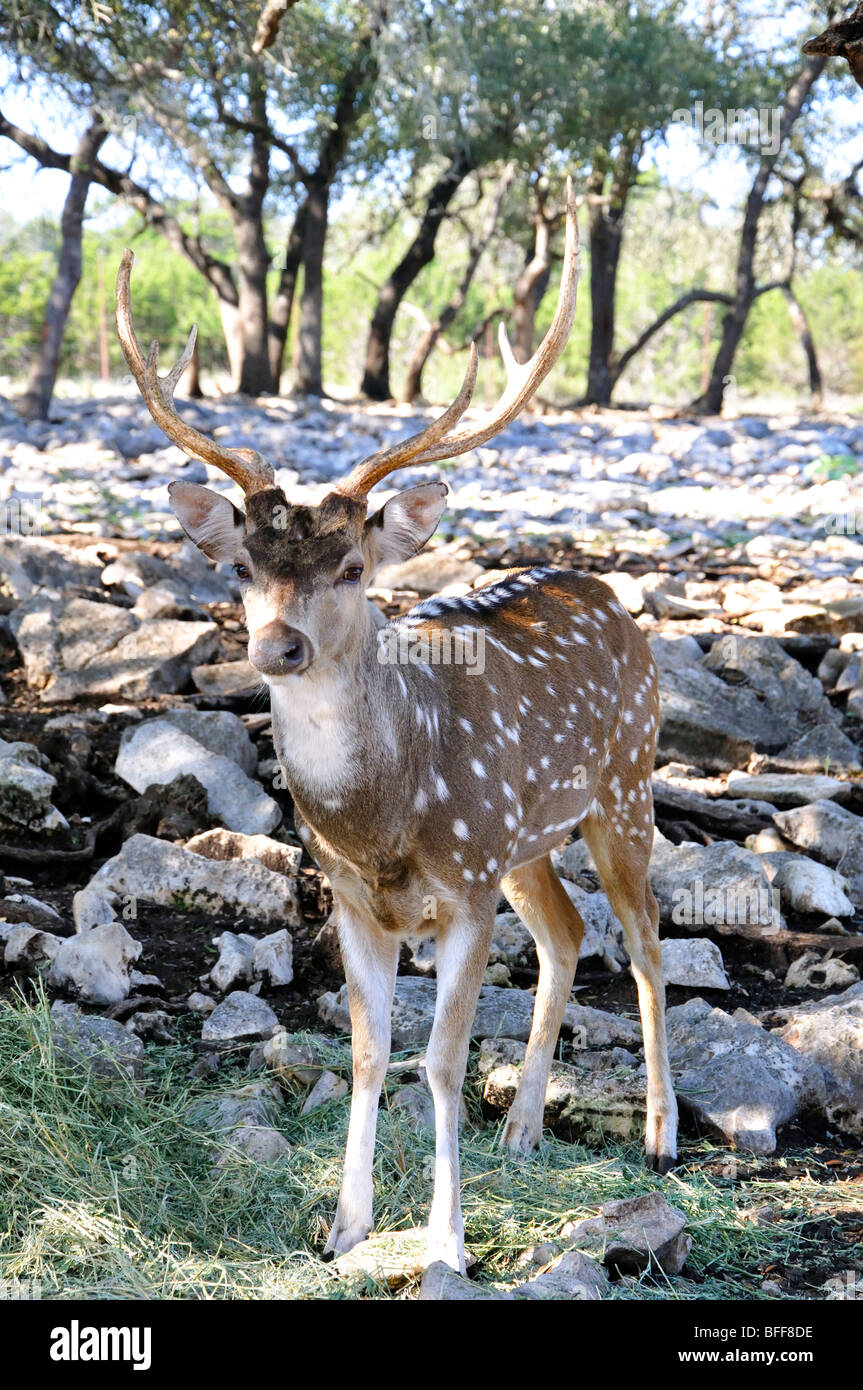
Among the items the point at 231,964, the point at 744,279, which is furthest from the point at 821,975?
the point at 744,279

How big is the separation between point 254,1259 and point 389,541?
1975 mm

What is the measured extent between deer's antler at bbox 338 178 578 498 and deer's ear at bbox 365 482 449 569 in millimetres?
83

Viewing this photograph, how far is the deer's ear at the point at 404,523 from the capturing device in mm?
3928

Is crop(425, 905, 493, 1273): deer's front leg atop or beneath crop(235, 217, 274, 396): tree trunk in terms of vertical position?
beneath

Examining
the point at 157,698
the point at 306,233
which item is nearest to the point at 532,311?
the point at 306,233

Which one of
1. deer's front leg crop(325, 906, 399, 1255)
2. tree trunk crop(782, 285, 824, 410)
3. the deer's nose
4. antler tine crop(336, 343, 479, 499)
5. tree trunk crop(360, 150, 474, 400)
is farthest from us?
tree trunk crop(782, 285, 824, 410)

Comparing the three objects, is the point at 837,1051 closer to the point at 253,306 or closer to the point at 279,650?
the point at 279,650

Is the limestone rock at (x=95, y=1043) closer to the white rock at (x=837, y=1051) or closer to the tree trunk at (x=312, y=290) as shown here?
the white rock at (x=837, y=1051)

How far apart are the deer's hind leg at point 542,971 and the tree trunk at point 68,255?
13.9 metres

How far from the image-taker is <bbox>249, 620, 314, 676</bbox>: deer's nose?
136 inches

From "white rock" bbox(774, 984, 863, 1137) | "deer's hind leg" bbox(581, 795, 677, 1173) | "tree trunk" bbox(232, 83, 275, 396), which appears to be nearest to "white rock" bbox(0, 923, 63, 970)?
"deer's hind leg" bbox(581, 795, 677, 1173)

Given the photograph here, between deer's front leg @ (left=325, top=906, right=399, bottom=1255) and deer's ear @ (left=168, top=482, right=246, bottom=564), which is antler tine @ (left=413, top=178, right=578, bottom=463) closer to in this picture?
deer's ear @ (left=168, top=482, right=246, bottom=564)

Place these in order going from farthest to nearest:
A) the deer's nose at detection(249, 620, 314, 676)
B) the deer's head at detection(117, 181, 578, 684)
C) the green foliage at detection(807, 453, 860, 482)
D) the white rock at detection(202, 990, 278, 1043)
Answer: the green foliage at detection(807, 453, 860, 482) < the white rock at detection(202, 990, 278, 1043) < the deer's head at detection(117, 181, 578, 684) < the deer's nose at detection(249, 620, 314, 676)

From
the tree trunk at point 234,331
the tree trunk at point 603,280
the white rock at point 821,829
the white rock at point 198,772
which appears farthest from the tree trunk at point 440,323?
the white rock at point 821,829
